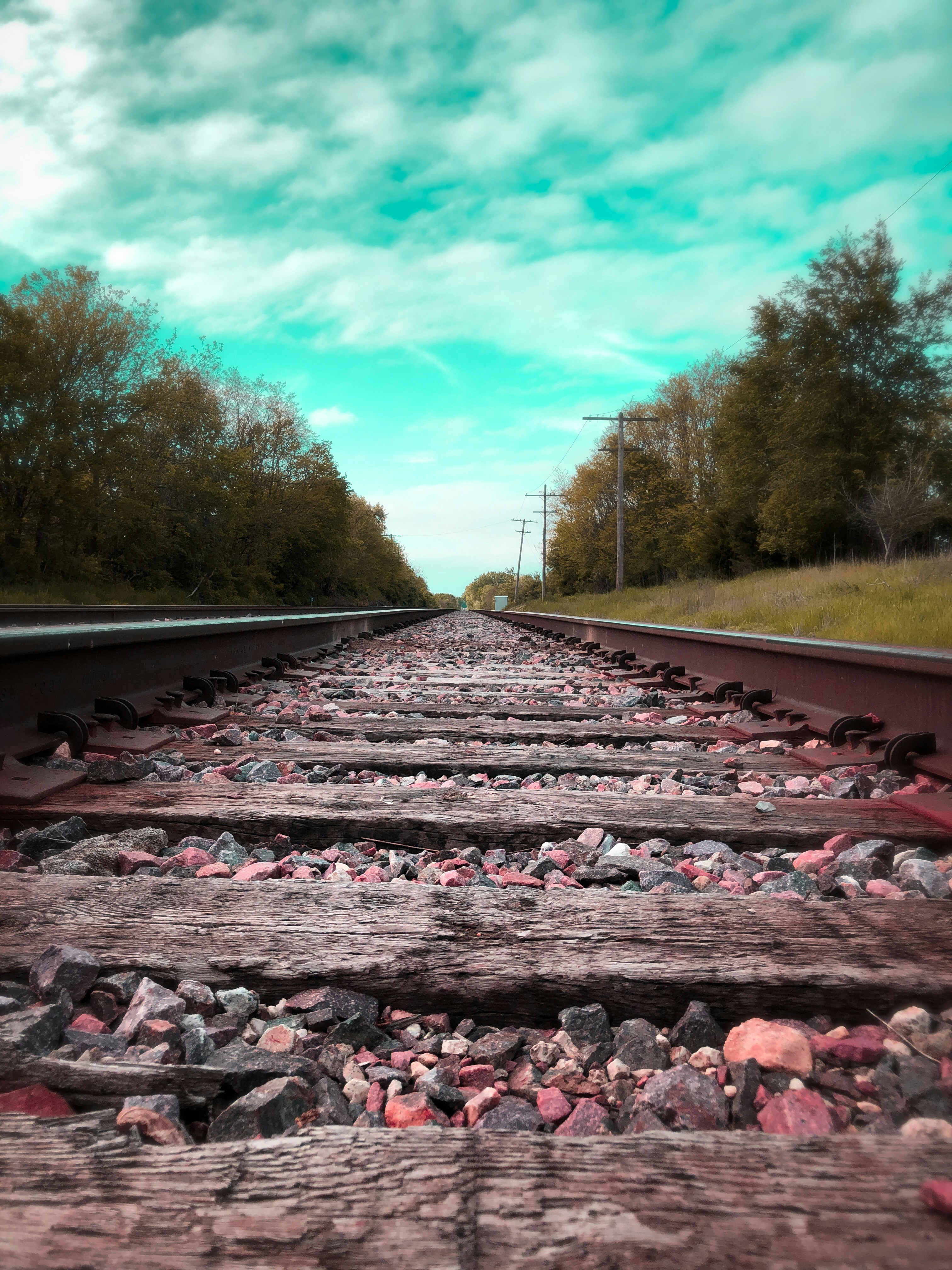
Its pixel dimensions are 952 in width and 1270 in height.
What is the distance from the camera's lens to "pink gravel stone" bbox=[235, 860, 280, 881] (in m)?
1.72

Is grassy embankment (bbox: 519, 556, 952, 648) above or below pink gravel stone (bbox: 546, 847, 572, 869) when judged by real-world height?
above

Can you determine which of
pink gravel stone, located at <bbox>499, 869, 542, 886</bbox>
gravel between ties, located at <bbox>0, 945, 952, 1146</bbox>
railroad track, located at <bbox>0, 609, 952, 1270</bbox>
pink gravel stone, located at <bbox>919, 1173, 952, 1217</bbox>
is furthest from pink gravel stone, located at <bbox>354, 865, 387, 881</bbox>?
pink gravel stone, located at <bbox>919, 1173, 952, 1217</bbox>

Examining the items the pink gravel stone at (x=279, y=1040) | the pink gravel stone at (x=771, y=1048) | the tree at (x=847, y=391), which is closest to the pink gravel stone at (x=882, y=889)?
the pink gravel stone at (x=771, y=1048)

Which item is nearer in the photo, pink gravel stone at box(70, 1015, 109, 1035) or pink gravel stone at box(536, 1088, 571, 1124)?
pink gravel stone at box(536, 1088, 571, 1124)

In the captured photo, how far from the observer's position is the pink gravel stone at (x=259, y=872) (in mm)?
1718

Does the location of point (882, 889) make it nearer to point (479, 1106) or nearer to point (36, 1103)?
point (479, 1106)

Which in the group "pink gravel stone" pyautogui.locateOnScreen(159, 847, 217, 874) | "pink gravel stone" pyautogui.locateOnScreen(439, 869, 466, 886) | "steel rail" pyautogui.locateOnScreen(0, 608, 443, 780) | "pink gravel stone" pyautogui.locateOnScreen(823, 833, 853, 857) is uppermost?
"steel rail" pyautogui.locateOnScreen(0, 608, 443, 780)

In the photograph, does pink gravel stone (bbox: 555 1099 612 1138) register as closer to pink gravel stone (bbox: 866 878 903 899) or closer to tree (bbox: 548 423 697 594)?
pink gravel stone (bbox: 866 878 903 899)

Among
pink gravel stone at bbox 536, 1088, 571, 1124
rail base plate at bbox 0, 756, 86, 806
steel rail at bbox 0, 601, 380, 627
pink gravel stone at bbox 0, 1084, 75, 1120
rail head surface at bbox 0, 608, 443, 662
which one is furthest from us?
steel rail at bbox 0, 601, 380, 627

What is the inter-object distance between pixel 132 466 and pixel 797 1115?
89.5 feet

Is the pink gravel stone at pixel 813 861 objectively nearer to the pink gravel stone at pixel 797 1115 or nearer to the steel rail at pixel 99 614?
the pink gravel stone at pixel 797 1115

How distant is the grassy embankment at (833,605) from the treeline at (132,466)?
15634 mm

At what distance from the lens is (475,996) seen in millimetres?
1239

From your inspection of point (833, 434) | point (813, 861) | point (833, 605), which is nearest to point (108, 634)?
point (813, 861)
